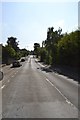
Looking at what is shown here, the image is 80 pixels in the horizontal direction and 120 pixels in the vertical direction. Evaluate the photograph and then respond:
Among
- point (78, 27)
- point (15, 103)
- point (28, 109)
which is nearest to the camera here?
point (28, 109)

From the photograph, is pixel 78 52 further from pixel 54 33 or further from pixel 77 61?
pixel 54 33

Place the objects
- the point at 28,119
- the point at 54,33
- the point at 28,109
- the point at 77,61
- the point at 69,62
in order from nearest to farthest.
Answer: the point at 28,119 < the point at 28,109 < the point at 77,61 < the point at 69,62 < the point at 54,33

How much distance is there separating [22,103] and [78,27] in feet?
109

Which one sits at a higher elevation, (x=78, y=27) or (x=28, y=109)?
(x=78, y=27)

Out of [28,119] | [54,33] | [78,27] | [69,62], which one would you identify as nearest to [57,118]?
[28,119]

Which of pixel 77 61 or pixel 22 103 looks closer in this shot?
pixel 22 103

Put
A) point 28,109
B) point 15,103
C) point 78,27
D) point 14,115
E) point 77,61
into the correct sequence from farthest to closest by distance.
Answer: point 77,61 < point 78,27 < point 15,103 < point 28,109 < point 14,115

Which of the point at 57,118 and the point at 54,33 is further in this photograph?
the point at 54,33

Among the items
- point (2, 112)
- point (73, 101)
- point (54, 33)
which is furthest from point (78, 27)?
point (54, 33)

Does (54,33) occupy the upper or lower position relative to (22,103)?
upper

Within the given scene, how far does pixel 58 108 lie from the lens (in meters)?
13.5

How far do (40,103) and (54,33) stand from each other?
3235 inches

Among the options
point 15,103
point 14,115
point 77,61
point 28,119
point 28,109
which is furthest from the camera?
point 77,61

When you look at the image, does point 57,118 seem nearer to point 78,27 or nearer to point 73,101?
point 73,101
